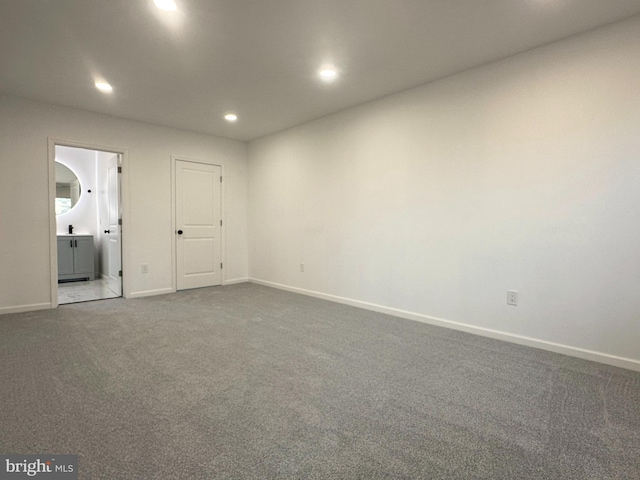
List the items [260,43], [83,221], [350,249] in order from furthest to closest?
[83,221] → [350,249] → [260,43]

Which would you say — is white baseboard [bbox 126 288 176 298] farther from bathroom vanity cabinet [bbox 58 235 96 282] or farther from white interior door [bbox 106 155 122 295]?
bathroom vanity cabinet [bbox 58 235 96 282]

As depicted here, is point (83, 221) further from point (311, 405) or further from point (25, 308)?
point (311, 405)

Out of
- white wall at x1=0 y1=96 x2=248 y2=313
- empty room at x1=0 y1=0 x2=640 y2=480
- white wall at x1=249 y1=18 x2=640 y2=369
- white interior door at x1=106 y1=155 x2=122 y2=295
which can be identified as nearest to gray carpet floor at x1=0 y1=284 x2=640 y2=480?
empty room at x1=0 y1=0 x2=640 y2=480

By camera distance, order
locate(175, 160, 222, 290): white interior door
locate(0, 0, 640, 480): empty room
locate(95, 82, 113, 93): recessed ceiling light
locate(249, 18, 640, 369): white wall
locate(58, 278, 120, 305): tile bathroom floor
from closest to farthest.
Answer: locate(0, 0, 640, 480): empty room → locate(249, 18, 640, 369): white wall → locate(95, 82, 113, 93): recessed ceiling light → locate(58, 278, 120, 305): tile bathroom floor → locate(175, 160, 222, 290): white interior door

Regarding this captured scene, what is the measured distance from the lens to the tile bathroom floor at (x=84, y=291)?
15.4 feet

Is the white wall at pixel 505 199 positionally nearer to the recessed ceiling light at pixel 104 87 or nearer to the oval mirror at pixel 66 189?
the recessed ceiling light at pixel 104 87

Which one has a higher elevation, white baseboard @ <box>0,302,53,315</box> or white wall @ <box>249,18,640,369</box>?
white wall @ <box>249,18,640,369</box>

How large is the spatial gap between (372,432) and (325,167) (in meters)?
3.55

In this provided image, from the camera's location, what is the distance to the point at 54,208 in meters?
4.08

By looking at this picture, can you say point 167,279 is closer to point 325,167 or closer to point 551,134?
point 325,167

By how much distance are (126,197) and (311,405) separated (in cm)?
408

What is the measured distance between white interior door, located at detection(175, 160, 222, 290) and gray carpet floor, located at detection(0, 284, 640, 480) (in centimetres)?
208

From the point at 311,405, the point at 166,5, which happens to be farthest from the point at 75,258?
the point at 311,405

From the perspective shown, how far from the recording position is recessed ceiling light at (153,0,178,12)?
216 cm
